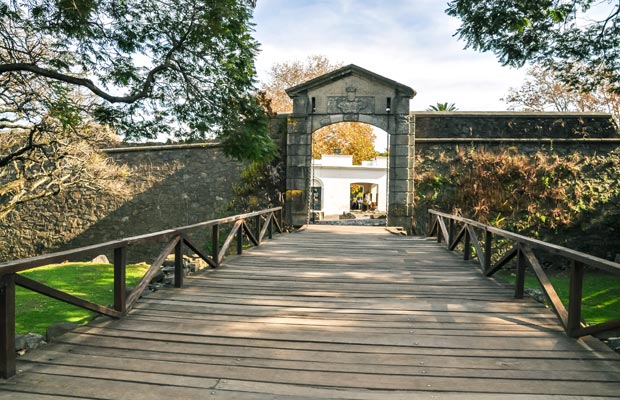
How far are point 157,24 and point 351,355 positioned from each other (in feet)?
18.0

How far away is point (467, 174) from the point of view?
1183 cm

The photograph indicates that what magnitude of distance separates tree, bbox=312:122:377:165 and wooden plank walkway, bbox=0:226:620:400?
2396cm

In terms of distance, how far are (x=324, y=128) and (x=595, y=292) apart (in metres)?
20.1

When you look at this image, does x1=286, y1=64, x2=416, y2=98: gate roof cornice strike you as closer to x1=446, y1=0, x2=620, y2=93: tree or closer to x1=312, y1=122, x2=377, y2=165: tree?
x1=446, y1=0, x2=620, y2=93: tree

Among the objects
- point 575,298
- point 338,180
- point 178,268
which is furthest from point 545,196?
point 338,180

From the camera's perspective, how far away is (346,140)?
96.0 feet

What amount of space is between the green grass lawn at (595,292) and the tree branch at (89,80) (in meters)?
6.70

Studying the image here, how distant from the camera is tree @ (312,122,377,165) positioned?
94.2 feet

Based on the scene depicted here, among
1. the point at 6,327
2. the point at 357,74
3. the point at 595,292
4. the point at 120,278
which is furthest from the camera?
the point at 357,74

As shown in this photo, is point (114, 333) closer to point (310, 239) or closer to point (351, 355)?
point (351, 355)

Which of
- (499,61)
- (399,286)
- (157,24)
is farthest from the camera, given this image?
(499,61)

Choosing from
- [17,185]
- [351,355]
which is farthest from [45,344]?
[17,185]

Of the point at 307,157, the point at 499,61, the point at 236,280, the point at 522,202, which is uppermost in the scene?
the point at 499,61

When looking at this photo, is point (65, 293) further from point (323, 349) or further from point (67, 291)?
point (67, 291)
